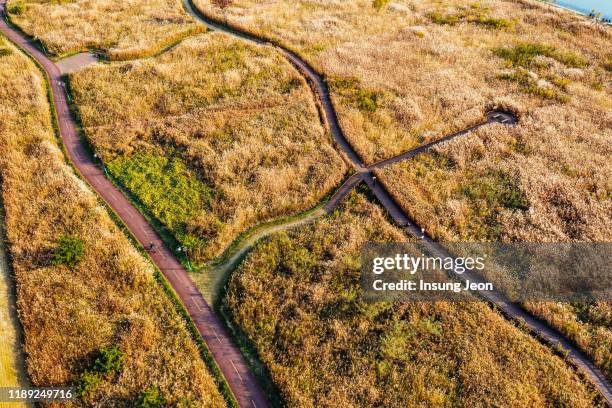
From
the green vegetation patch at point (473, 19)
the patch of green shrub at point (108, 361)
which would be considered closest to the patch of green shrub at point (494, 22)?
the green vegetation patch at point (473, 19)

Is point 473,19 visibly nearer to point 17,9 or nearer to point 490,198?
point 490,198

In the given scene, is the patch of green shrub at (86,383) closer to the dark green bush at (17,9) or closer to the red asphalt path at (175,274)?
the red asphalt path at (175,274)

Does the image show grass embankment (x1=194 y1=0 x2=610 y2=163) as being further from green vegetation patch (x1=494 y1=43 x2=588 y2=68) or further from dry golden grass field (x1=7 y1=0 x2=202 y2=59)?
dry golden grass field (x1=7 y1=0 x2=202 y2=59)

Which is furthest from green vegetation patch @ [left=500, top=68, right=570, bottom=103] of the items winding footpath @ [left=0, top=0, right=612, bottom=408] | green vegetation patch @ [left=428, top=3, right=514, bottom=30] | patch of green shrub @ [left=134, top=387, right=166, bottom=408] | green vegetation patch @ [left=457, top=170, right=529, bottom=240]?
patch of green shrub @ [left=134, top=387, right=166, bottom=408]

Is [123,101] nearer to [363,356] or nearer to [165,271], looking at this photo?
[165,271]

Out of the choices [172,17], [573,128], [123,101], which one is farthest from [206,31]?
[573,128]

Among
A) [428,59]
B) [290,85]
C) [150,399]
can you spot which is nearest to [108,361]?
[150,399]
